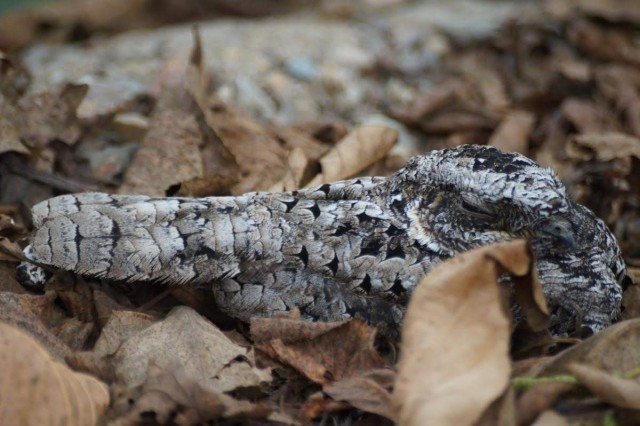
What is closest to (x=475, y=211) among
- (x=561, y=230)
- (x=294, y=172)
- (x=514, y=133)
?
(x=561, y=230)

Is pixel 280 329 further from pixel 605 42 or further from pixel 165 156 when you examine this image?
pixel 605 42

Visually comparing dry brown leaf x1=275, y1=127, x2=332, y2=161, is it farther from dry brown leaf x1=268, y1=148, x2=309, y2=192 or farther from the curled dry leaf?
the curled dry leaf

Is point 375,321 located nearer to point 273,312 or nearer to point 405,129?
point 273,312

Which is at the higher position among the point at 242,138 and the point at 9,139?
the point at 9,139

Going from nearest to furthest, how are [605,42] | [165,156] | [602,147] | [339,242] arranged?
[339,242], [165,156], [602,147], [605,42]

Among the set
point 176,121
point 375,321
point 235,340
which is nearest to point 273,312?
point 235,340

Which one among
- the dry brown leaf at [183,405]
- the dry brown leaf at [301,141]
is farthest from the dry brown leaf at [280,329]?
Result: the dry brown leaf at [301,141]
